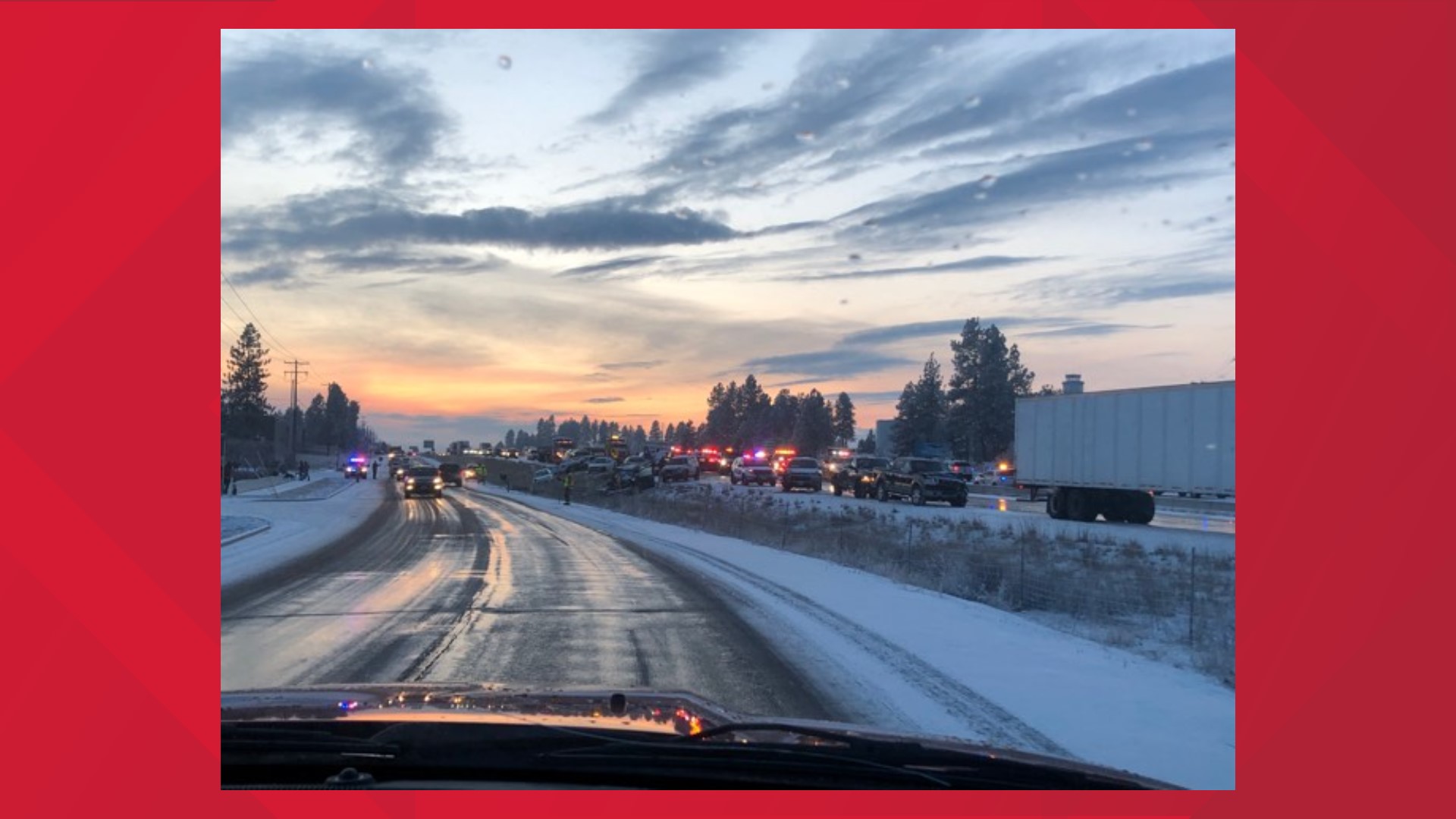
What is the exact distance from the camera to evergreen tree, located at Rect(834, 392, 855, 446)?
14875 cm

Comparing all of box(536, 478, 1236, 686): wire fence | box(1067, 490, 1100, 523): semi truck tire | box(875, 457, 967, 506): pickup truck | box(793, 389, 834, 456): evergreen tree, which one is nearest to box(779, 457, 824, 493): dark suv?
box(875, 457, 967, 506): pickup truck

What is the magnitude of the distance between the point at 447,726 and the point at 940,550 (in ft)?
62.3

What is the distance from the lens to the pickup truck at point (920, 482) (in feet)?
131

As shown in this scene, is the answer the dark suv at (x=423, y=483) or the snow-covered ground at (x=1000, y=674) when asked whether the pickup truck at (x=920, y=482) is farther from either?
the snow-covered ground at (x=1000, y=674)

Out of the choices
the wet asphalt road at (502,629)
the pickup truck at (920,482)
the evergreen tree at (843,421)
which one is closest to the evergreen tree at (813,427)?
the evergreen tree at (843,421)

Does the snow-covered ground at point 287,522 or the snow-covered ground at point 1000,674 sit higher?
the snow-covered ground at point 1000,674

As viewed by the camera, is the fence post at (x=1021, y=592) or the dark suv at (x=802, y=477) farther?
the dark suv at (x=802, y=477)

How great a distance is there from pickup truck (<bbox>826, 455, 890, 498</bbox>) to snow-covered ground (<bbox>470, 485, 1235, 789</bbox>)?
28.9m

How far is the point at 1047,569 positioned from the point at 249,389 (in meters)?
121

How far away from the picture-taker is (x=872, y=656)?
10.2 meters

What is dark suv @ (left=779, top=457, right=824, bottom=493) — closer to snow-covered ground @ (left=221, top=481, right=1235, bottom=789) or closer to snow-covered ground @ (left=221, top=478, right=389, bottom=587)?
snow-covered ground @ (left=221, top=478, right=389, bottom=587)

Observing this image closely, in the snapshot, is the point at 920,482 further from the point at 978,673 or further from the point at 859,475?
the point at 978,673

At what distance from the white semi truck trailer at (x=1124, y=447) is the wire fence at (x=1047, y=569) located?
3072mm

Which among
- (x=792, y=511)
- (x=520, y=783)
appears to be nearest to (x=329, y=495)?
(x=792, y=511)
